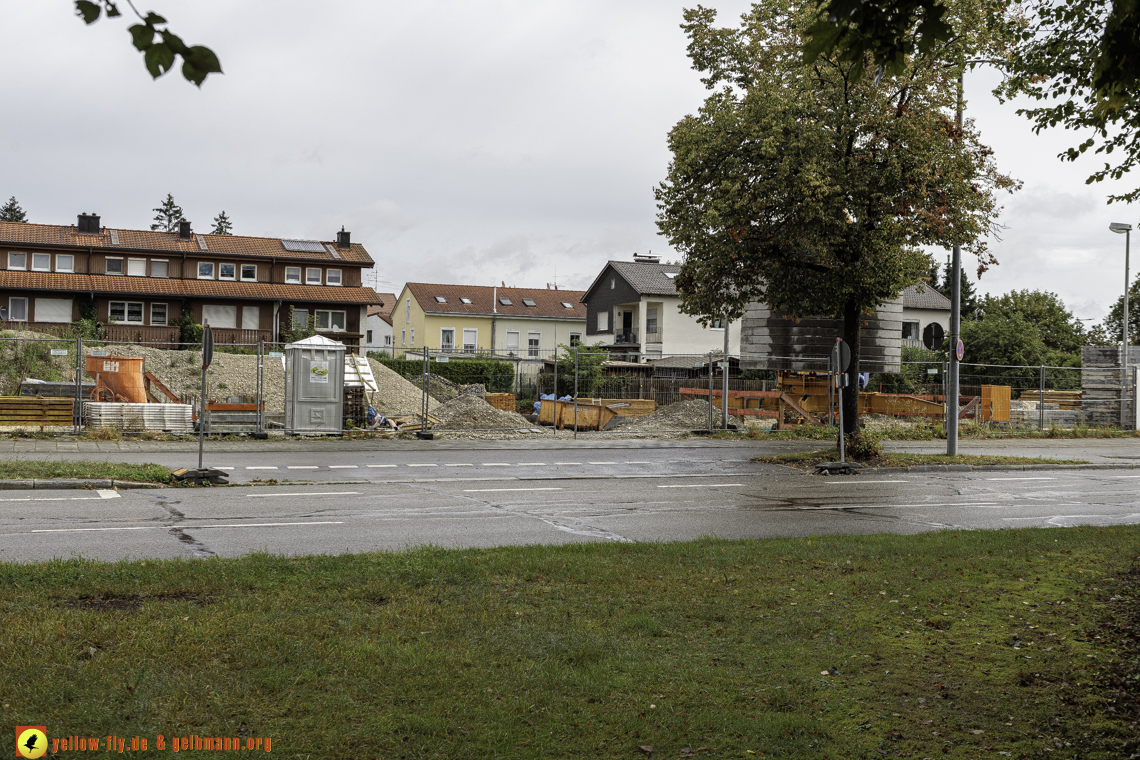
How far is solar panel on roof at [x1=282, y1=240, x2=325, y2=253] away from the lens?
209 feet

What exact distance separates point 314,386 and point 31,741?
20413 mm

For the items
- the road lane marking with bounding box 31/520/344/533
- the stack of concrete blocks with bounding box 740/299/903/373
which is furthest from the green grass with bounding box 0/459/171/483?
the stack of concrete blocks with bounding box 740/299/903/373

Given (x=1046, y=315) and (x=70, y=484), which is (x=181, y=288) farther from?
(x=1046, y=315)

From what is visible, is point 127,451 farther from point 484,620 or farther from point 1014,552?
point 1014,552

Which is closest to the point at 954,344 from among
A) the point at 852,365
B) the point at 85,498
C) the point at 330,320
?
the point at 852,365

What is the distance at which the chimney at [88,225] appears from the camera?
59812 mm

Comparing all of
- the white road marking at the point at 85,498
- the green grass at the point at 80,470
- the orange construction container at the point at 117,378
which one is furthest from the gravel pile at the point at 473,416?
the white road marking at the point at 85,498

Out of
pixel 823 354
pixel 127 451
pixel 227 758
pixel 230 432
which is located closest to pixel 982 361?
pixel 823 354

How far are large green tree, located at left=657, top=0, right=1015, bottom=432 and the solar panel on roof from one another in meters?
48.4

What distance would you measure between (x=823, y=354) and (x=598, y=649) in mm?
24857

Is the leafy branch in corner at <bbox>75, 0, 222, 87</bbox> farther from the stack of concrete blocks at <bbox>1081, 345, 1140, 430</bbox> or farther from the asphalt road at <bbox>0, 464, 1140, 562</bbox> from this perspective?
the stack of concrete blocks at <bbox>1081, 345, 1140, 430</bbox>

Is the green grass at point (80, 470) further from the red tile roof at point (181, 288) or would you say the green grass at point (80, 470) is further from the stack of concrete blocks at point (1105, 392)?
the red tile roof at point (181, 288)

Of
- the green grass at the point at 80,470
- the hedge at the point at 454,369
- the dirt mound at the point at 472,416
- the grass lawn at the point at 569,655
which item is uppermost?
the hedge at the point at 454,369

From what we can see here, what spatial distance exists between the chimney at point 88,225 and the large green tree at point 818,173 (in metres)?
52.4
